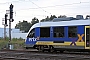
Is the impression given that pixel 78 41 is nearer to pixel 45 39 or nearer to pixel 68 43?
pixel 68 43

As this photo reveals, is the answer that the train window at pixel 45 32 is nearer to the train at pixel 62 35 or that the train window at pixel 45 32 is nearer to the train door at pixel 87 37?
the train at pixel 62 35

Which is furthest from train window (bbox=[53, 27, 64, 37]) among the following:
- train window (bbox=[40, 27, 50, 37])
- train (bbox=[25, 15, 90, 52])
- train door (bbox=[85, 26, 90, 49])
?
train door (bbox=[85, 26, 90, 49])

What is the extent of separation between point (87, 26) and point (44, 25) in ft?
14.1

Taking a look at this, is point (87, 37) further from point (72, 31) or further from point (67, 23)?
point (67, 23)

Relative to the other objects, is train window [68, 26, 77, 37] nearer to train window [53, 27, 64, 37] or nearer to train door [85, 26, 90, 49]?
train window [53, 27, 64, 37]

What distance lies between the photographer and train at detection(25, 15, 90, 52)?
20.9m

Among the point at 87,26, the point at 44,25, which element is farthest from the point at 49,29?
the point at 87,26

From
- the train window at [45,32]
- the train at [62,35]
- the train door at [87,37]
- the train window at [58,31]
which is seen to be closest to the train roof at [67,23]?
the train at [62,35]

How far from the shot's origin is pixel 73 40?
21344mm

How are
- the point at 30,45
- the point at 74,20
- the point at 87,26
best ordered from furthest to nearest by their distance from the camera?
the point at 30,45
the point at 74,20
the point at 87,26

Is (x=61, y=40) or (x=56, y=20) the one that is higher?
(x=56, y=20)

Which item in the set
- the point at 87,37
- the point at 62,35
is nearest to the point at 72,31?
the point at 62,35

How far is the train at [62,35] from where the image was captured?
68.4ft

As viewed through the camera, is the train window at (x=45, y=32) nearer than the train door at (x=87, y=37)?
No
